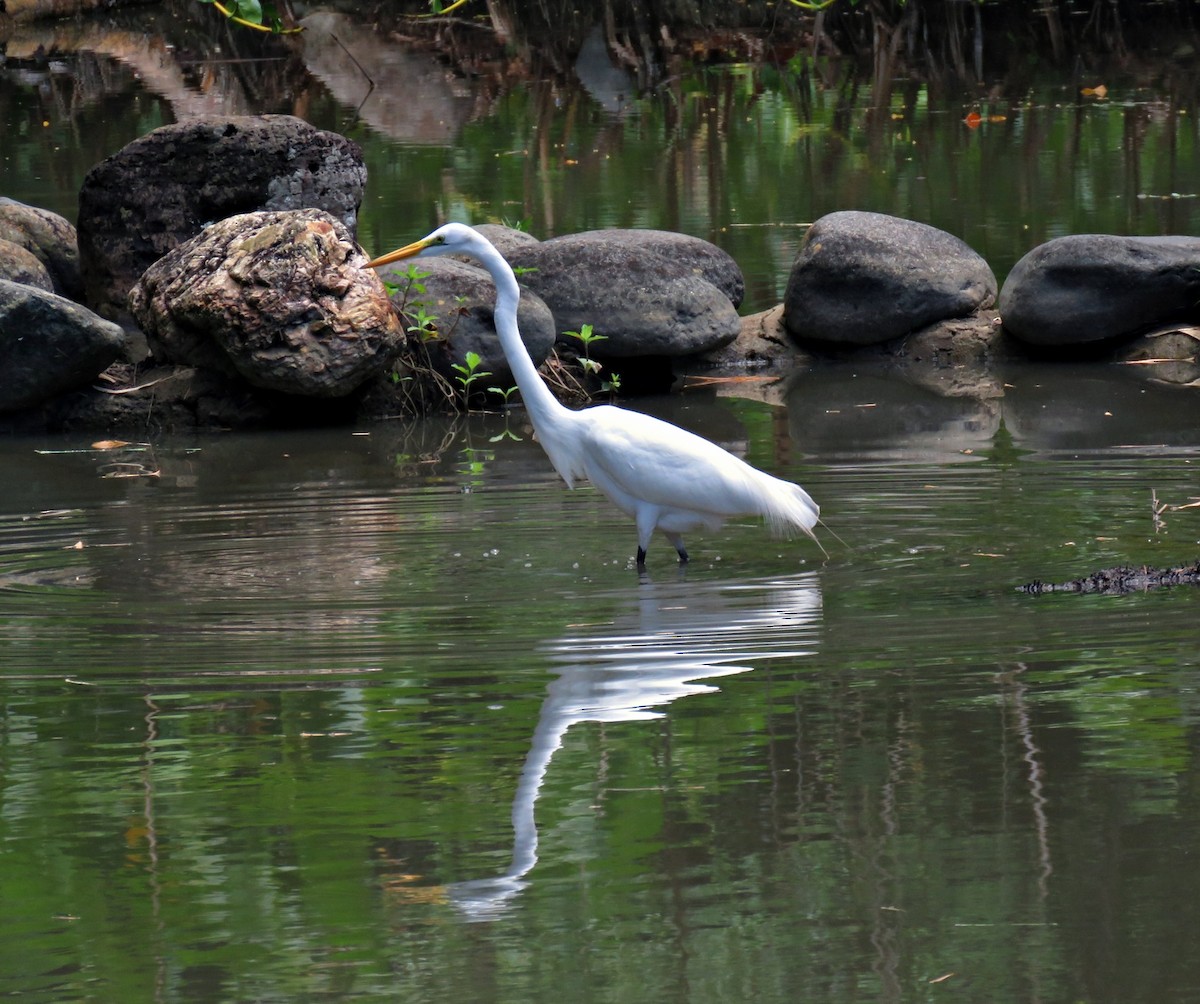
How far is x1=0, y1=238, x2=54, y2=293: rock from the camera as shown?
10.8 metres

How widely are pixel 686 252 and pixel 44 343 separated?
3.87 m

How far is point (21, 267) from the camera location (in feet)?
35.6

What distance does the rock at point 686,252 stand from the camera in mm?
11211

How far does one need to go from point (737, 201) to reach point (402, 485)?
7496mm

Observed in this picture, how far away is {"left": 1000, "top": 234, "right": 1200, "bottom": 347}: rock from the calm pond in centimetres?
37

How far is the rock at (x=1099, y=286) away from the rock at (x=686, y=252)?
1705 mm

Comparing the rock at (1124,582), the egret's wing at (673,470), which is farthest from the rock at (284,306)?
the rock at (1124,582)

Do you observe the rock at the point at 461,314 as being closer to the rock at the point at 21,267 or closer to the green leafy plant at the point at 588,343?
the green leafy plant at the point at 588,343

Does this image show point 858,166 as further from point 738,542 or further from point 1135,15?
point 1135,15

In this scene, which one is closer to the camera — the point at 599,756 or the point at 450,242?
the point at 599,756

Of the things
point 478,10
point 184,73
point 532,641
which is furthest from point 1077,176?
point 478,10

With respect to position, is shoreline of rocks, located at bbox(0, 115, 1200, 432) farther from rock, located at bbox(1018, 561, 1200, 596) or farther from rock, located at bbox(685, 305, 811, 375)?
rock, located at bbox(1018, 561, 1200, 596)

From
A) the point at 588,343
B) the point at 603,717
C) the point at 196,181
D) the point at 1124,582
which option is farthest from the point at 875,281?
the point at 603,717

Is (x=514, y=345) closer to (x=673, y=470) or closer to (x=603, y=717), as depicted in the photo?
(x=673, y=470)
